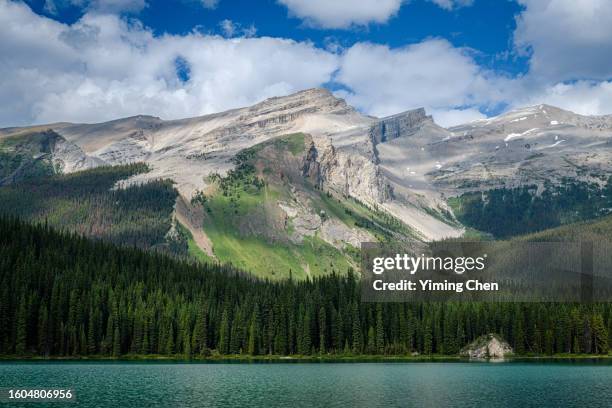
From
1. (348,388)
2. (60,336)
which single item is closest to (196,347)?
(60,336)

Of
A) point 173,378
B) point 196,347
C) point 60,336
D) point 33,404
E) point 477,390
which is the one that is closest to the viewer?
point 33,404

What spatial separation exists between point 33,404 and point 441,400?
5076 cm

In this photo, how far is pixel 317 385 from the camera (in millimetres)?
112875

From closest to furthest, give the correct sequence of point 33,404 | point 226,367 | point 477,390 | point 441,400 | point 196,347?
1. point 33,404
2. point 441,400
3. point 477,390
4. point 226,367
5. point 196,347

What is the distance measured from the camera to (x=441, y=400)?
9419 centimetres

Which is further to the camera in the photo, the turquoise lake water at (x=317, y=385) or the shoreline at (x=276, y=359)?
the shoreline at (x=276, y=359)

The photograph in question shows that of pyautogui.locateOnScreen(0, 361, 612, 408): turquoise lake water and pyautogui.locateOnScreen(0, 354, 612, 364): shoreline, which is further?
pyautogui.locateOnScreen(0, 354, 612, 364): shoreline

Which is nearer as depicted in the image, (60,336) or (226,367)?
(226,367)

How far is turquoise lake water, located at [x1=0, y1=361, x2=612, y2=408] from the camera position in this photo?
91.7 m

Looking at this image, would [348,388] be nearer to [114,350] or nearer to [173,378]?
[173,378]

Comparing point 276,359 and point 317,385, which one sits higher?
point 317,385

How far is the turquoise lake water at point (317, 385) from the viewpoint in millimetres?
91688

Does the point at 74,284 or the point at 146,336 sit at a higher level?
the point at 74,284

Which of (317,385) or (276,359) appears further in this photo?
(276,359)
